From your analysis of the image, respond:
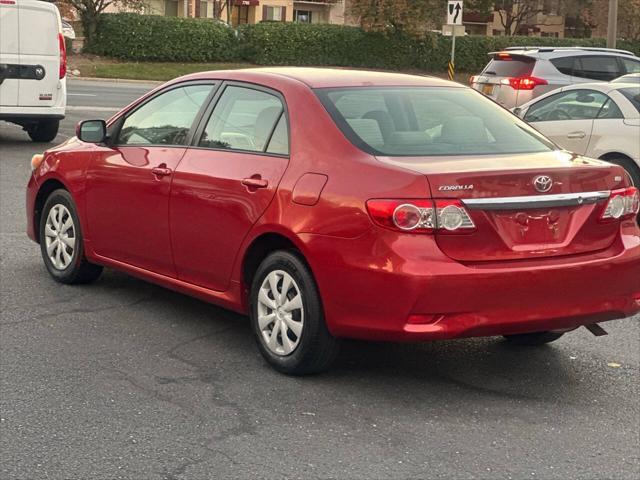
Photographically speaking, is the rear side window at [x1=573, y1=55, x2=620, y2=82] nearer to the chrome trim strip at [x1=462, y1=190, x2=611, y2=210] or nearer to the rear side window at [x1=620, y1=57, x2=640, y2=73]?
the rear side window at [x1=620, y1=57, x2=640, y2=73]

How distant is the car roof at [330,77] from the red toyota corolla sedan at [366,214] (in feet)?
0.06

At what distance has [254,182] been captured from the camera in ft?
18.9

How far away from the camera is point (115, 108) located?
23.4m

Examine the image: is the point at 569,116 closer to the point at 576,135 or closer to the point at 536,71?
the point at 576,135

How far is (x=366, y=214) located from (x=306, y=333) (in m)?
0.71

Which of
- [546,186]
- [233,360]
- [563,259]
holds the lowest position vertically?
[233,360]

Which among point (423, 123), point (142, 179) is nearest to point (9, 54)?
point (142, 179)

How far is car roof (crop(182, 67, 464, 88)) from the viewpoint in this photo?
6035 millimetres

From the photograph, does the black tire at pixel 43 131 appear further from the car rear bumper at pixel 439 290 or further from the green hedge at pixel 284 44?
the green hedge at pixel 284 44

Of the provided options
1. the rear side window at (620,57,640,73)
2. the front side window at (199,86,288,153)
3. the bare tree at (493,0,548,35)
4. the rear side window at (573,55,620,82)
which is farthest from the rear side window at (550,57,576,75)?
the bare tree at (493,0,548,35)

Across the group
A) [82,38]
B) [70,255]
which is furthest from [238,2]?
[70,255]

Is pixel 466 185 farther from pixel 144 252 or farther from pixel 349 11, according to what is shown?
pixel 349 11

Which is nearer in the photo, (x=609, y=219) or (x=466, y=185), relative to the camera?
(x=466, y=185)

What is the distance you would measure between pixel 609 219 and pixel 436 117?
1068 millimetres
